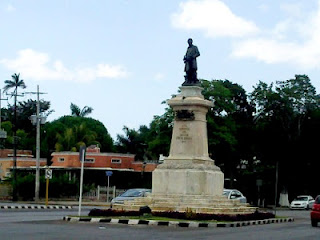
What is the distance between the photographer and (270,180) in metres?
73.1

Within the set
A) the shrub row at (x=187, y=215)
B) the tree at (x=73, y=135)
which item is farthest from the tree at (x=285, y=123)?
the shrub row at (x=187, y=215)

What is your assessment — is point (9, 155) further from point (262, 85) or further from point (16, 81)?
point (262, 85)

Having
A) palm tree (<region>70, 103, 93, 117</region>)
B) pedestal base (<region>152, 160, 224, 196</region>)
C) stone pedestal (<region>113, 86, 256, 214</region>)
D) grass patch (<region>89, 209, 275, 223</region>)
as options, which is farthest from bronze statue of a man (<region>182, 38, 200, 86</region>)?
palm tree (<region>70, 103, 93, 117</region>)

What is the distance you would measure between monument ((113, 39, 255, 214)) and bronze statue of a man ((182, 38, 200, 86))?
1.36 feet

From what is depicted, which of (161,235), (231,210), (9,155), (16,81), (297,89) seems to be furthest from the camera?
(16,81)

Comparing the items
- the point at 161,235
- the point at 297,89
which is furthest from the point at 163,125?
the point at 161,235

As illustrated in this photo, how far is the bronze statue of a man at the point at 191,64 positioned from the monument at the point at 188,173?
1.36 ft

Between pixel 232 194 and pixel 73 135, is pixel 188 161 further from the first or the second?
pixel 73 135

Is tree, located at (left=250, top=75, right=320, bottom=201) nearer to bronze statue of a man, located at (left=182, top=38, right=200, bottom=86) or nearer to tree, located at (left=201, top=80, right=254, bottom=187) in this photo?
tree, located at (left=201, top=80, right=254, bottom=187)

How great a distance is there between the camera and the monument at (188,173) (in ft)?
106

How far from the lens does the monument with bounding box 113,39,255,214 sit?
3238 centimetres

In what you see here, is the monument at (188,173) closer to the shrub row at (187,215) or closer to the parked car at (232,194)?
the shrub row at (187,215)

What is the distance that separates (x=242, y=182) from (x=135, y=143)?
32.5 m

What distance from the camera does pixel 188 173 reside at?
108 feet
